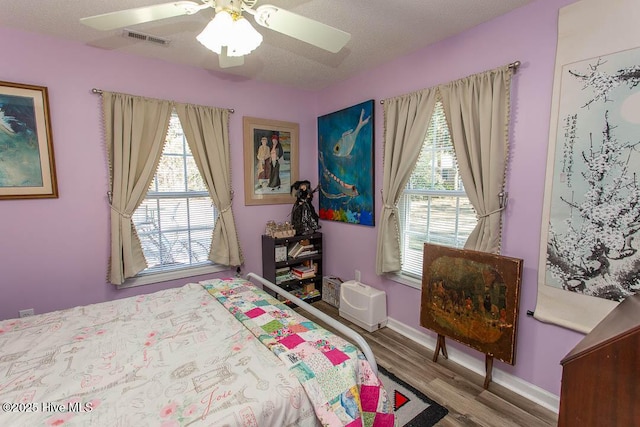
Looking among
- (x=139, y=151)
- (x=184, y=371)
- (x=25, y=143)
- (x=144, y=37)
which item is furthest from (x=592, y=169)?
(x=25, y=143)

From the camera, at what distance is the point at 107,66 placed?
244cm

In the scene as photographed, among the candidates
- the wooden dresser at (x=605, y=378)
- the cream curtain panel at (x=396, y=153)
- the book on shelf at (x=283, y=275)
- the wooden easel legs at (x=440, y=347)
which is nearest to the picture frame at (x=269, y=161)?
the book on shelf at (x=283, y=275)

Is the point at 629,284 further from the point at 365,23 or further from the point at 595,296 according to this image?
the point at 365,23

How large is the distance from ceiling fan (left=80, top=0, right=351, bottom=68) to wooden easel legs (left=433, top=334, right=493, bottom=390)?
222 centimetres

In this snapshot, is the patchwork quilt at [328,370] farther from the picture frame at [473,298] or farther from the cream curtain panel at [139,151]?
the cream curtain panel at [139,151]

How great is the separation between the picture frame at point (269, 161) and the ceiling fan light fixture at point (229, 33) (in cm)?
182

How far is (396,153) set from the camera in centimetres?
263

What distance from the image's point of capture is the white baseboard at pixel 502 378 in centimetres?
187

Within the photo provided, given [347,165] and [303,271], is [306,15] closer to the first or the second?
[347,165]

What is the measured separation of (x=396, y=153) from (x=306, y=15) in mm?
1293

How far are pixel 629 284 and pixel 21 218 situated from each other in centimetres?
396

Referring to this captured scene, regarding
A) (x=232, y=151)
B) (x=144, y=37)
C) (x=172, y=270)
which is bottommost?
(x=172, y=270)

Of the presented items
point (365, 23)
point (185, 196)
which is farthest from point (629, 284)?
point (185, 196)

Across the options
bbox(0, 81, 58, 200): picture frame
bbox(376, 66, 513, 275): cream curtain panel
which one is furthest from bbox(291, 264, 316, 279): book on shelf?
bbox(0, 81, 58, 200): picture frame
